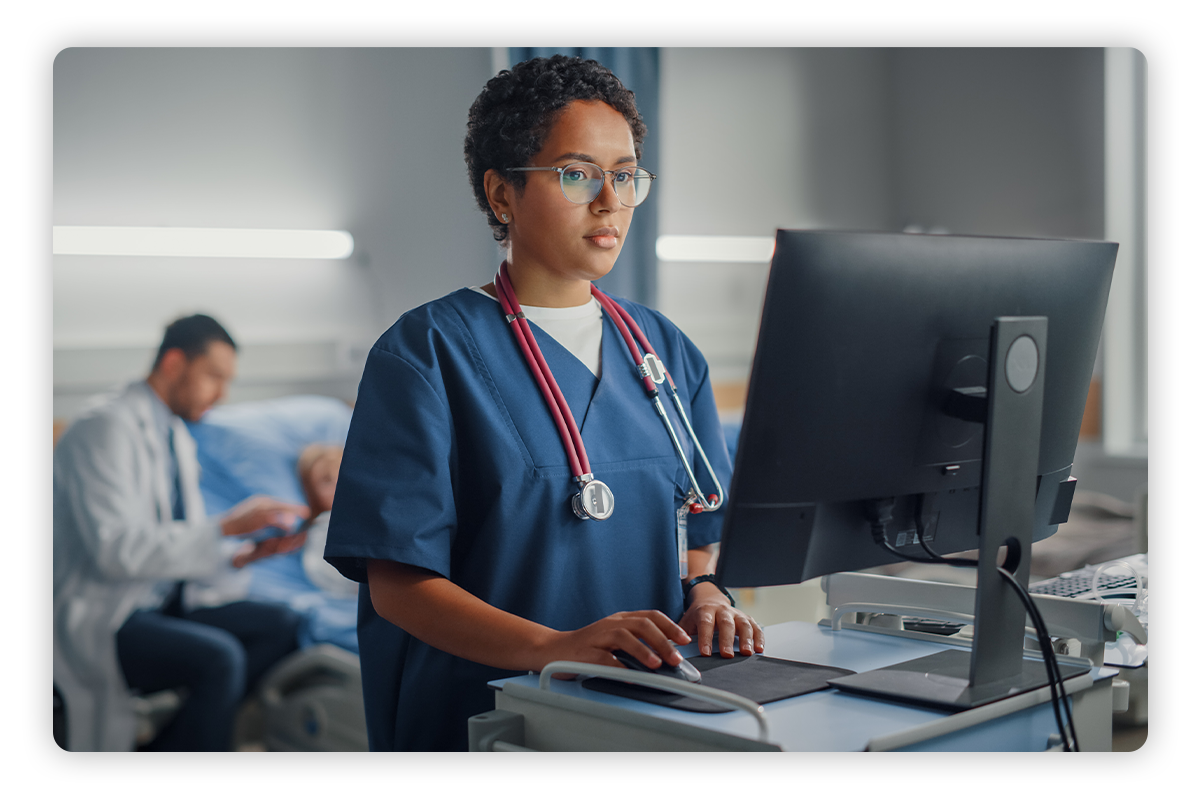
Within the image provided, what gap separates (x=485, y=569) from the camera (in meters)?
1.03

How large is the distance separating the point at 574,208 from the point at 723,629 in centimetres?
46

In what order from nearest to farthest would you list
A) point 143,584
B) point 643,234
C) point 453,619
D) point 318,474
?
point 453,619
point 643,234
point 143,584
point 318,474

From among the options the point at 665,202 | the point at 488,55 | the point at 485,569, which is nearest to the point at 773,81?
the point at 665,202

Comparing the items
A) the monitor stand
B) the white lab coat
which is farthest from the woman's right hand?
the white lab coat

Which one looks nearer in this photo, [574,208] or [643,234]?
[574,208]

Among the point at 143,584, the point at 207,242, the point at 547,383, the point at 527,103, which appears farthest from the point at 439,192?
the point at 547,383

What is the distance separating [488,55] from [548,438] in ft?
2.55

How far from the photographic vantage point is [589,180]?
1103 millimetres

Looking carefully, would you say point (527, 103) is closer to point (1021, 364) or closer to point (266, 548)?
point (1021, 364)

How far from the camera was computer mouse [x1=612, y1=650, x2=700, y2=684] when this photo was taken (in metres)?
0.83

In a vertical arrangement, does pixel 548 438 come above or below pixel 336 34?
below

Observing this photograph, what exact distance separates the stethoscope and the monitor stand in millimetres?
314

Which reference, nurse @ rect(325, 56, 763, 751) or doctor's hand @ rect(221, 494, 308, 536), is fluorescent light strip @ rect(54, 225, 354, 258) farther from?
nurse @ rect(325, 56, 763, 751)

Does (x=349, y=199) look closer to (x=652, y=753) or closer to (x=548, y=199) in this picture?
(x=548, y=199)
